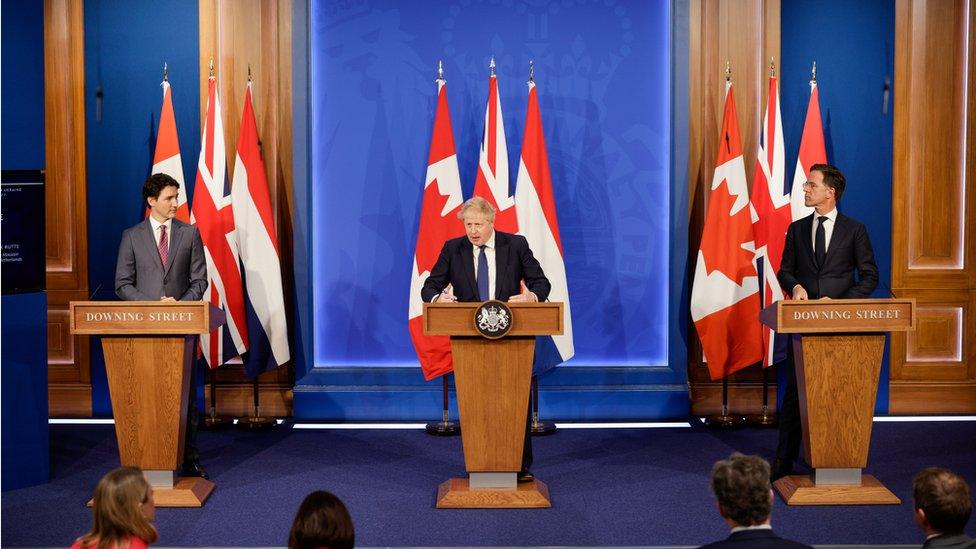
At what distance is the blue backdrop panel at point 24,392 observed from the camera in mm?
5410

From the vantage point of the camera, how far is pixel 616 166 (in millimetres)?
7152

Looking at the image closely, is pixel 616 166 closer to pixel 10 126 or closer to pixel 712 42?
pixel 712 42

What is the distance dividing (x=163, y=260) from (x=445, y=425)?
2.21 meters

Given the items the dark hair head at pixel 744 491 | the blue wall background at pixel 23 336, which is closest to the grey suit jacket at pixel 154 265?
the blue wall background at pixel 23 336

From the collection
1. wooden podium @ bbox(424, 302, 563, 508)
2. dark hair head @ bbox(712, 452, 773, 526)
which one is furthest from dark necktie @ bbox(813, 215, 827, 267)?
dark hair head @ bbox(712, 452, 773, 526)

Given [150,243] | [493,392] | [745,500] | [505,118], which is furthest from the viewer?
[505,118]

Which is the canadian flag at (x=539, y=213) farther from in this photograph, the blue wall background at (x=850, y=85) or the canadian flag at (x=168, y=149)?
the canadian flag at (x=168, y=149)

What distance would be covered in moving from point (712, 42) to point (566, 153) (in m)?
1.24

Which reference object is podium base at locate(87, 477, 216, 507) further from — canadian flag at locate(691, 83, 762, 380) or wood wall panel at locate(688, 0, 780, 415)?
wood wall panel at locate(688, 0, 780, 415)

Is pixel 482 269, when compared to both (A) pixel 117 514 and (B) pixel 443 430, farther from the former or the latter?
(A) pixel 117 514

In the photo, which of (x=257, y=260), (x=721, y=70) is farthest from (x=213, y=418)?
(x=721, y=70)

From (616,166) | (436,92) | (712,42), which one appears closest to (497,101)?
(436,92)

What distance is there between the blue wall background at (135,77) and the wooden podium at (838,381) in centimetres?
427

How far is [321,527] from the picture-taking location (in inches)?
99.2
